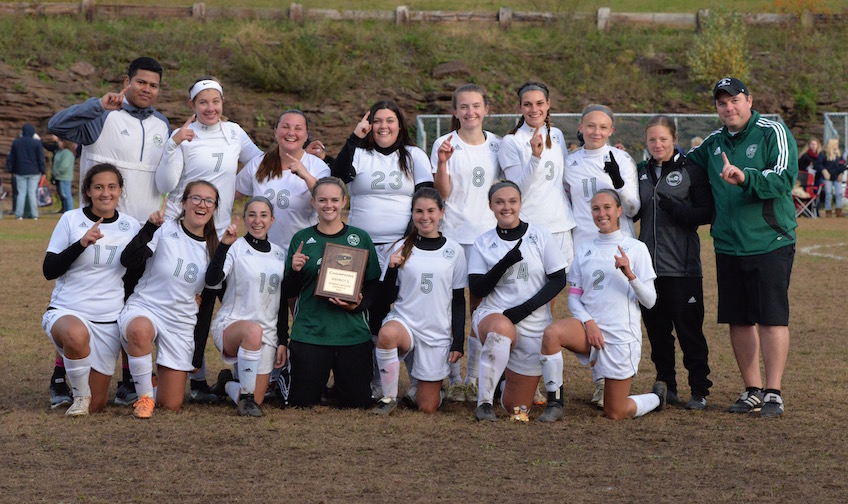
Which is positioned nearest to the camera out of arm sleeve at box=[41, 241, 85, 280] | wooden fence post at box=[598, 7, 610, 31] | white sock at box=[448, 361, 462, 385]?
arm sleeve at box=[41, 241, 85, 280]

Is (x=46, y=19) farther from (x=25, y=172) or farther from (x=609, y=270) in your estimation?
(x=609, y=270)

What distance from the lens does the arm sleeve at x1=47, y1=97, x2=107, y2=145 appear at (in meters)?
6.61

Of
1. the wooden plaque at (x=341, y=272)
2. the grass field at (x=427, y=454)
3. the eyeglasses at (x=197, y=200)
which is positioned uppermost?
the eyeglasses at (x=197, y=200)

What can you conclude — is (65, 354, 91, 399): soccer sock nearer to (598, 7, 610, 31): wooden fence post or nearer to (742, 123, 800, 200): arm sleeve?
(742, 123, 800, 200): arm sleeve

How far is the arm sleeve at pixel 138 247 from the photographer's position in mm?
6250

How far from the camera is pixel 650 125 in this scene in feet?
22.1

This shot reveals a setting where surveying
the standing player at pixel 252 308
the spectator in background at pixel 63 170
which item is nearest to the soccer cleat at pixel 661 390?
the standing player at pixel 252 308

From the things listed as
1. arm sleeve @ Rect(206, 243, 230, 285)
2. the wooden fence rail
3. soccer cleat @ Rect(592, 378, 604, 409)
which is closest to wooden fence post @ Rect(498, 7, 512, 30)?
the wooden fence rail

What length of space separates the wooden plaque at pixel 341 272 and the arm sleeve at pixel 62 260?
59.9 inches

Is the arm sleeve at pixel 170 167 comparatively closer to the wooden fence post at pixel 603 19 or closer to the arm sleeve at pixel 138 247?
the arm sleeve at pixel 138 247

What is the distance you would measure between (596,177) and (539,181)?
0.39m

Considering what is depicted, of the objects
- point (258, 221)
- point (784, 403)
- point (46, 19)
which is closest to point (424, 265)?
point (258, 221)

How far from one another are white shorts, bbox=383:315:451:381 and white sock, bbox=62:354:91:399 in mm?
1985

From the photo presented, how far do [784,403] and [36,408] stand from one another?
4.94 meters
